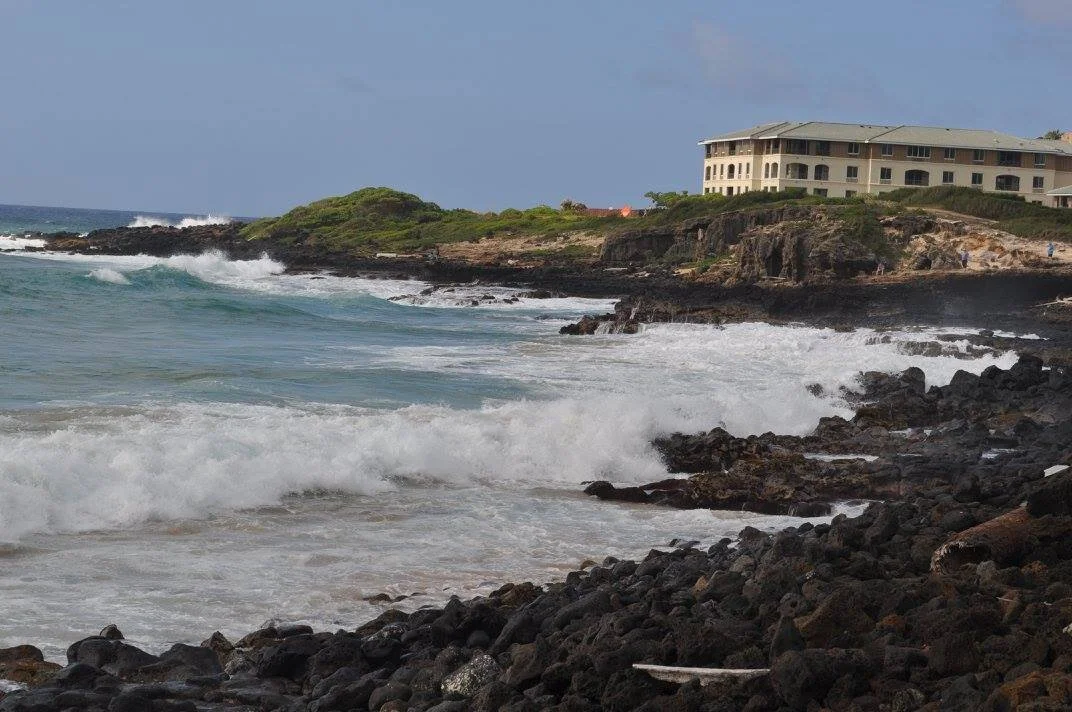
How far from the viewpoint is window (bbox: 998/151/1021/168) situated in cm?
6397

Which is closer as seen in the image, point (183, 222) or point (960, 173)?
point (960, 173)

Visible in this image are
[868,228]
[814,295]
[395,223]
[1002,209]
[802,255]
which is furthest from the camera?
[395,223]

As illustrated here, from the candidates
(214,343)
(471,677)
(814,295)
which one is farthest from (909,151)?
(471,677)

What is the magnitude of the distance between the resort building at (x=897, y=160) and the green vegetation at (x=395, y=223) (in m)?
9.39

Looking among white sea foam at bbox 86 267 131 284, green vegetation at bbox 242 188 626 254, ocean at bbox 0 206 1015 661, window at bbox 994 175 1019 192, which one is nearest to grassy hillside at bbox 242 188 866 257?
green vegetation at bbox 242 188 626 254

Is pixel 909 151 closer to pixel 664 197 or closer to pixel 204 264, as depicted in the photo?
pixel 664 197

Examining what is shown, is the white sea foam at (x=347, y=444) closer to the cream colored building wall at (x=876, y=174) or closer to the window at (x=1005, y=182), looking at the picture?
the cream colored building wall at (x=876, y=174)

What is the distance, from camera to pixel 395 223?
76.9 m

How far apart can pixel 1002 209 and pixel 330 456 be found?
1588 inches

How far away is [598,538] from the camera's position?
468 inches

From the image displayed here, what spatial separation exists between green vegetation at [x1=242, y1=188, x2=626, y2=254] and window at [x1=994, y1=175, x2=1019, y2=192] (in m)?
Result: 18.7

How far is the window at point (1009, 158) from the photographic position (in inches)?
2518

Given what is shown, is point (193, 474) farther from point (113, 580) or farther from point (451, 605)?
point (451, 605)

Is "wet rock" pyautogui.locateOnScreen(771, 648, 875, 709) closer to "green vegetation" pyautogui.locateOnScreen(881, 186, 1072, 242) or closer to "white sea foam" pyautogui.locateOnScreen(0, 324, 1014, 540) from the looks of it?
"white sea foam" pyautogui.locateOnScreen(0, 324, 1014, 540)
